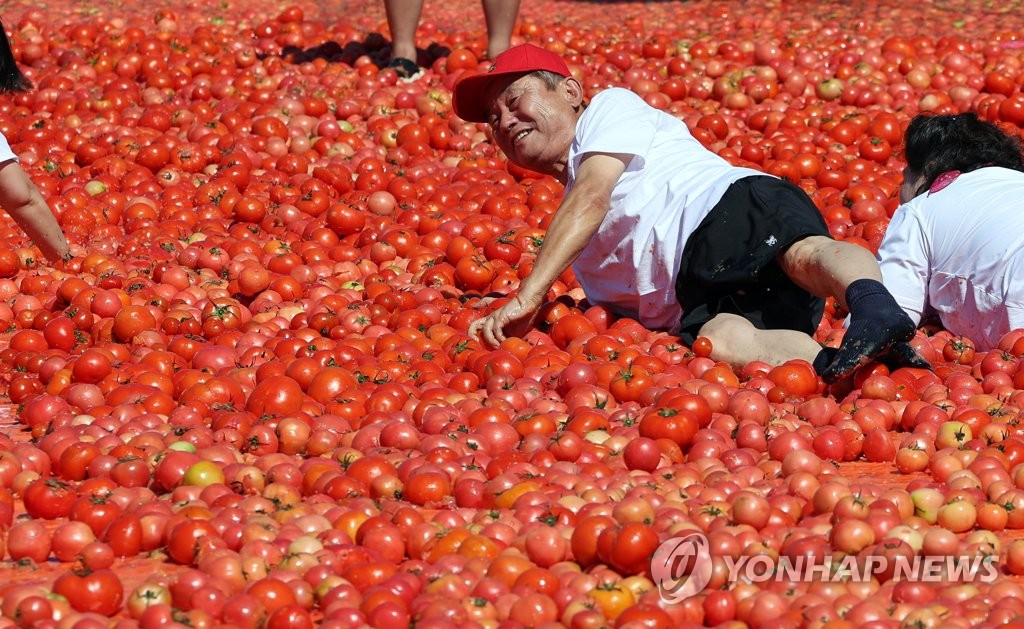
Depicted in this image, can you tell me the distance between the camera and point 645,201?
5.50 m

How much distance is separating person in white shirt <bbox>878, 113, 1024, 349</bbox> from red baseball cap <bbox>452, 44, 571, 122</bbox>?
65.4 inches

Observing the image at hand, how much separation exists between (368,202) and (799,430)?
12.4 ft

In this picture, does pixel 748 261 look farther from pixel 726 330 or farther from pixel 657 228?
pixel 657 228

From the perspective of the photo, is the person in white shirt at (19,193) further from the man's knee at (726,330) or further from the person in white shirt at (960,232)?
the person in white shirt at (960,232)

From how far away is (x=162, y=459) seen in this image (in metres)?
4.02

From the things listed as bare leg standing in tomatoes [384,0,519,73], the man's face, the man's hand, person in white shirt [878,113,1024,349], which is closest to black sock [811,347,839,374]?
person in white shirt [878,113,1024,349]

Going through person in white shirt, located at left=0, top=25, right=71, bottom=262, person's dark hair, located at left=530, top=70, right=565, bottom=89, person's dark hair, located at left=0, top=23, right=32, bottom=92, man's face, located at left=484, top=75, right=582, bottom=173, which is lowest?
person in white shirt, located at left=0, top=25, right=71, bottom=262

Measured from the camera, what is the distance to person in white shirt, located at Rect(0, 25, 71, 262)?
5824mm

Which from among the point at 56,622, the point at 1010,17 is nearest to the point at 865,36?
the point at 1010,17

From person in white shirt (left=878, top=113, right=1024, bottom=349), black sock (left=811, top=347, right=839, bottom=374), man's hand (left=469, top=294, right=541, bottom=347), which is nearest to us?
black sock (left=811, top=347, right=839, bottom=374)

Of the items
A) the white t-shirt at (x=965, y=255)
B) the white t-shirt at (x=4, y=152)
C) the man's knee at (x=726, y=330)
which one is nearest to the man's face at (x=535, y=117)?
the man's knee at (x=726, y=330)

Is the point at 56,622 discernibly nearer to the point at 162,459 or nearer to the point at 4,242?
the point at 162,459

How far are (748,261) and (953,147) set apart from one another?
4.19 ft

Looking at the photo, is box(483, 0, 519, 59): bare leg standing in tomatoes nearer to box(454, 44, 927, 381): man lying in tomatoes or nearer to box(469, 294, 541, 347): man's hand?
box(454, 44, 927, 381): man lying in tomatoes
